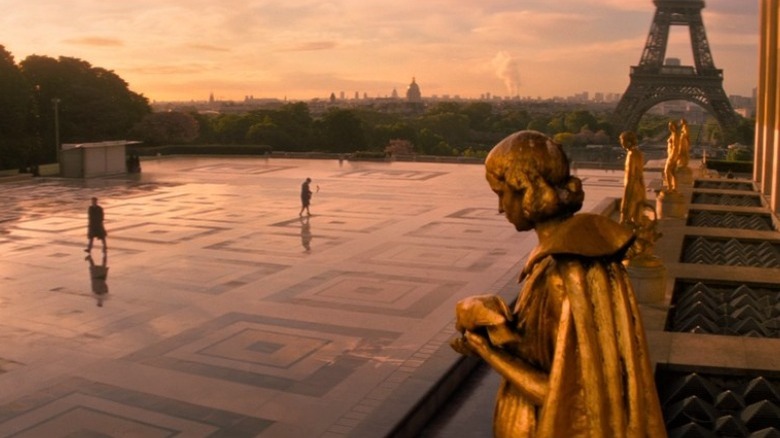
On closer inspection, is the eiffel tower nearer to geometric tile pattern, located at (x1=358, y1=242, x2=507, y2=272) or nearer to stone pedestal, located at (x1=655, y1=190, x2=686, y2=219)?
stone pedestal, located at (x1=655, y1=190, x2=686, y2=219)

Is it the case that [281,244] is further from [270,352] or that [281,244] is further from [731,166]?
[731,166]

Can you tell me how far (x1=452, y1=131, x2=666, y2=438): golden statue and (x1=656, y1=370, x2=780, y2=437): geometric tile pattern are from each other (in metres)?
3.86

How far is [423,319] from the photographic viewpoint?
1040 centimetres

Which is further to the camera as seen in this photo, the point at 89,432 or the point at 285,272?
the point at 285,272

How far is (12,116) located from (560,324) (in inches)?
1585

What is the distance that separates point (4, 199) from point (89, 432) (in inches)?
841

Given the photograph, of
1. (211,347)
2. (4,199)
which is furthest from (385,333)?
(4,199)

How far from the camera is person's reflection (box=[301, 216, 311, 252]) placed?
16.0 m

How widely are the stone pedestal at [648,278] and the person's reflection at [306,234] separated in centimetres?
826

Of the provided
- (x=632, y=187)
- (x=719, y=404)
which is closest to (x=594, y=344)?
(x=719, y=404)

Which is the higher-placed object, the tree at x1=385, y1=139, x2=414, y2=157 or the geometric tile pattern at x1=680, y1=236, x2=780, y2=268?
the tree at x1=385, y1=139, x2=414, y2=157

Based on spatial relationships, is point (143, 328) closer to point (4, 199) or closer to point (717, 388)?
point (717, 388)

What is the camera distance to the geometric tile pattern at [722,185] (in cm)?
2256

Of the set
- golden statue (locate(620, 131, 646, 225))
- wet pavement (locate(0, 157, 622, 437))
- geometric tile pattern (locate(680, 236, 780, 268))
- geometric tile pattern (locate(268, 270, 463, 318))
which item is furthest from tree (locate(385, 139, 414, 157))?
golden statue (locate(620, 131, 646, 225))
